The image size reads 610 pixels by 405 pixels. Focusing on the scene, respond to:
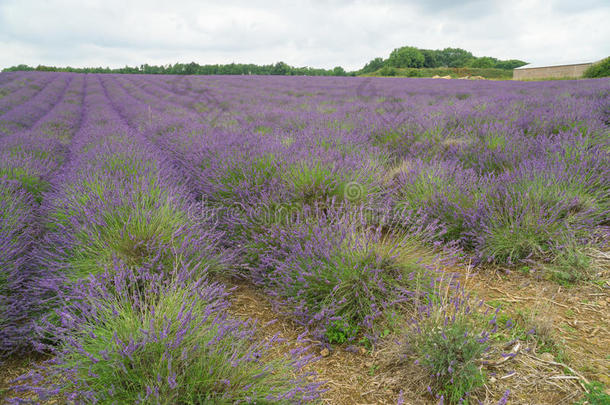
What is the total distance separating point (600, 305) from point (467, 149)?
2501 mm

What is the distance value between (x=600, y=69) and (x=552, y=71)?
764 centimetres

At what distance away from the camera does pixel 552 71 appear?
30.9 meters

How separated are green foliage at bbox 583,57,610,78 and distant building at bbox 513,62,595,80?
328 cm

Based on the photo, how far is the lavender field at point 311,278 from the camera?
132 centimetres

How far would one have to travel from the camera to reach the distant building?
28875 millimetres

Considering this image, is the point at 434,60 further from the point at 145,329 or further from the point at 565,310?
the point at 145,329

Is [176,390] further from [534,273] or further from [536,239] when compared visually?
[536,239]

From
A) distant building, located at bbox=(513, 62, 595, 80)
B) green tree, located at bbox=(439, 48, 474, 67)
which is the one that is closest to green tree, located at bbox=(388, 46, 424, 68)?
green tree, located at bbox=(439, 48, 474, 67)

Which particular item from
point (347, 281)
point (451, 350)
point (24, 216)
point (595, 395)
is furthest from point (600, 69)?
point (24, 216)

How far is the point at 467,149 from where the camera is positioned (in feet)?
13.4

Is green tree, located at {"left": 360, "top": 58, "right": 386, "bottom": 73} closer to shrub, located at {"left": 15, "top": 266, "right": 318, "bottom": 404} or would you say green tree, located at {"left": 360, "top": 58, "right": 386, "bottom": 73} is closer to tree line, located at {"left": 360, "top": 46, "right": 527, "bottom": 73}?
tree line, located at {"left": 360, "top": 46, "right": 527, "bottom": 73}

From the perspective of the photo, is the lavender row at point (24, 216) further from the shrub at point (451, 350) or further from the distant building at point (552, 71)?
the distant building at point (552, 71)

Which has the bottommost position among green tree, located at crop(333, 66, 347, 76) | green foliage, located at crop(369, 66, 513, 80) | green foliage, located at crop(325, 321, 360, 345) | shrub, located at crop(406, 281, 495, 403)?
green foliage, located at crop(325, 321, 360, 345)

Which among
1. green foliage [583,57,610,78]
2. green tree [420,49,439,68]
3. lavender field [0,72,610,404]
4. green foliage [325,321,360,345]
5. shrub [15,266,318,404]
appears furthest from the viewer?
green tree [420,49,439,68]
